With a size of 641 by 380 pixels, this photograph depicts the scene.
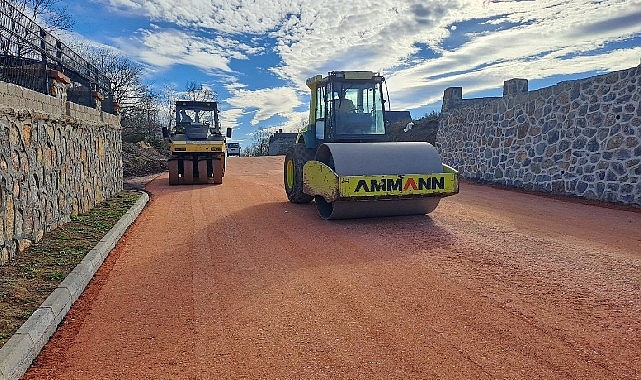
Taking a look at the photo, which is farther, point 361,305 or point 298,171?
point 298,171

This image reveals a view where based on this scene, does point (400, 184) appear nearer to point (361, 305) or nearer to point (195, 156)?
point (361, 305)

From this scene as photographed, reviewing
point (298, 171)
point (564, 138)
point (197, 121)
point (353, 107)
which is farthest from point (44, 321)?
point (197, 121)

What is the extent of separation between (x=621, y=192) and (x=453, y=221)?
4705 millimetres

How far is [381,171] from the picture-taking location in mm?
7680

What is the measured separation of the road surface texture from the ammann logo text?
2.05 ft

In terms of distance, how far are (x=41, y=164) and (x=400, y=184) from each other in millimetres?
5276

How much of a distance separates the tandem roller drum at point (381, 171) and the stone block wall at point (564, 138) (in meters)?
4.98

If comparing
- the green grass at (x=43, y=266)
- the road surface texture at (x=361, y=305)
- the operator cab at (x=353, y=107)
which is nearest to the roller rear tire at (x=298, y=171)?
the operator cab at (x=353, y=107)

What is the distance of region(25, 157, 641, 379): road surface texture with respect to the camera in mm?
3176

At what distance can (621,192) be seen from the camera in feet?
33.2

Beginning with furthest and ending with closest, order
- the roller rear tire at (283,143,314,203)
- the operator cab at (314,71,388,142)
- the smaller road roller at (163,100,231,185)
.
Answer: the smaller road roller at (163,100,231,185), the roller rear tire at (283,143,314,203), the operator cab at (314,71,388,142)

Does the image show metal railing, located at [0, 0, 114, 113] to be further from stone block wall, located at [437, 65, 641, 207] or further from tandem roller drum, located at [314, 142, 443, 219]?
stone block wall, located at [437, 65, 641, 207]

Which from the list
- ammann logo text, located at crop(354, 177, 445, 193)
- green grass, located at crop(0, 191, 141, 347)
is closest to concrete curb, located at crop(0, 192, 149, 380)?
green grass, located at crop(0, 191, 141, 347)

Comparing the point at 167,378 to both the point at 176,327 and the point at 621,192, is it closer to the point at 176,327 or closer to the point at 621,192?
the point at 176,327
